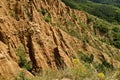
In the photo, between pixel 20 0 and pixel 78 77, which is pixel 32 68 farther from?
pixel 78 77

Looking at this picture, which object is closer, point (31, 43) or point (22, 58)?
point (22, 58)

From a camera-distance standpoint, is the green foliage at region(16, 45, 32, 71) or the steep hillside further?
the green foliage at region(16, 45, 32, 71)

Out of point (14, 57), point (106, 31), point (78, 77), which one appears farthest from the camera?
point (106, 31)

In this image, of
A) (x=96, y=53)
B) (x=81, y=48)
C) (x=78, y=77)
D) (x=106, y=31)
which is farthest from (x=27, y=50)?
(x=106, y=31)

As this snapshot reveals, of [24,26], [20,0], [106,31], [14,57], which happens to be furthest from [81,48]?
[106,31]

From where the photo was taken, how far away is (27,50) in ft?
131

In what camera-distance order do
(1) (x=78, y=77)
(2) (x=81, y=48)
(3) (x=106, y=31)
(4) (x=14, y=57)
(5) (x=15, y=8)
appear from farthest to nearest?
1. (3) (x=106, y=31)
2. (2) (x=81, y=48)
3. (5) (x=15, y=8)
4. (4) (x=14, y=57)
5. (1) (x=78, y=77)

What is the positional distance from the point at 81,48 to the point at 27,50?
67.5 feet

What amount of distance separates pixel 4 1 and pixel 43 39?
7.68 meters

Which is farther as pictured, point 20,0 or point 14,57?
point 20,0

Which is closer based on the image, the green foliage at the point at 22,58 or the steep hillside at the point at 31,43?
the steep hillside at the point at 31,43

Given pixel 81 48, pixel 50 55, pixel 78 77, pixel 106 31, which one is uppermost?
pixel 78 77

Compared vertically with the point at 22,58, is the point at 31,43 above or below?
above

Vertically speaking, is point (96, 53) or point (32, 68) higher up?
point (32, 68)
